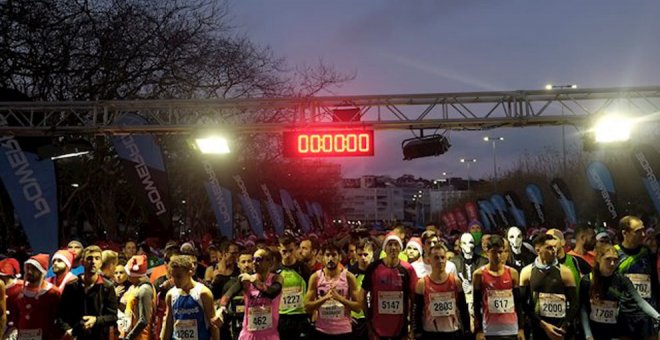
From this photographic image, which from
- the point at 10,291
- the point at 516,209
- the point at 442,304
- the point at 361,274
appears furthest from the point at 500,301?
the point at 516,209

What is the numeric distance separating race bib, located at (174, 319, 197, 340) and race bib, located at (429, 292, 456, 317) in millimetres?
2695

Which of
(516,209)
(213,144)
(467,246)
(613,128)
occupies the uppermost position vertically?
(613,128)

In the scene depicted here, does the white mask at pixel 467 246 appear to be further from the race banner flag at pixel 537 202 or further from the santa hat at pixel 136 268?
the race banner flag at pixel 537 202

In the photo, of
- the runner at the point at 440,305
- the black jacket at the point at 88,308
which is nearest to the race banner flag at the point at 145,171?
the black jacket at the point at 88,308

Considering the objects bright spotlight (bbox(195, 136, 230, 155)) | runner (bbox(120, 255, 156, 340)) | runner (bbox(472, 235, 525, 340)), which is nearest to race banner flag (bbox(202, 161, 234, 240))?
bright spotlight (bbox(195, 136, 230, 155))

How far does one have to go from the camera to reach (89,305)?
7059 mm

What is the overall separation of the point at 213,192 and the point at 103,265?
12.4 metres

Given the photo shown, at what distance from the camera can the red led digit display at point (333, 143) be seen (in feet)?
46.5

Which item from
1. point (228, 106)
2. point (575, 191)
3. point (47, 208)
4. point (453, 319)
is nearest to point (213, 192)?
point (228, 106)

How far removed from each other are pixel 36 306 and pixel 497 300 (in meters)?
5.23

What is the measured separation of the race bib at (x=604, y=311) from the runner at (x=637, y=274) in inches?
2.7

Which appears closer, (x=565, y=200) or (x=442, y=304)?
(x=442, y=304)

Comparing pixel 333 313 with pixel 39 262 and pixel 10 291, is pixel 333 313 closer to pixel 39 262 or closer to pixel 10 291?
pixel 39 262

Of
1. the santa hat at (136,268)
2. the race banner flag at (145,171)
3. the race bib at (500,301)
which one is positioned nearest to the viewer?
the race bib at (500,301)
